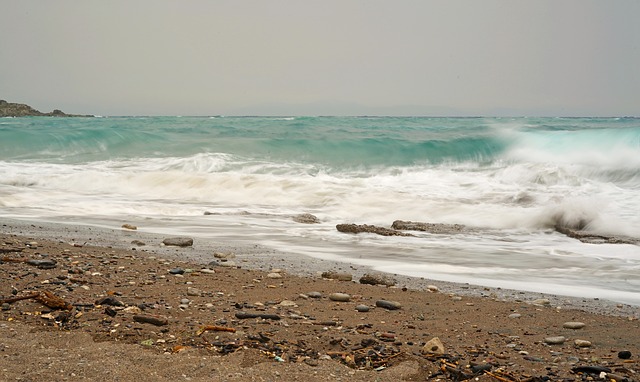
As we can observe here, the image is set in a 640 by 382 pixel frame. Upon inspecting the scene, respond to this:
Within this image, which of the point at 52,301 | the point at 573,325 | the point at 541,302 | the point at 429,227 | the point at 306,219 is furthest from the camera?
the point at 306,219

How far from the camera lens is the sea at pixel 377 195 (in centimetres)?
659

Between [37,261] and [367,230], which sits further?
[367,230]

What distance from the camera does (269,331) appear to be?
3.42 m

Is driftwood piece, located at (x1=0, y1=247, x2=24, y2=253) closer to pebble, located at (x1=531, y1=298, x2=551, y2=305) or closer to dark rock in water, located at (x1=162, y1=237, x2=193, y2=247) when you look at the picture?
dark rock in water, located at (x1=162, y1=237, x2=193, y2=247)

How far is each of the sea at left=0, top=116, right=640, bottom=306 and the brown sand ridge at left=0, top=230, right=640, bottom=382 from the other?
1458mm

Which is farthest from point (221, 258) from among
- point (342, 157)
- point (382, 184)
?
point (342, 157)

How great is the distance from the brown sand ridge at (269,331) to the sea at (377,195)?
4.78 feet

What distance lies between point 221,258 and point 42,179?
33.4 ft

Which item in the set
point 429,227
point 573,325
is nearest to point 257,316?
point 573,325

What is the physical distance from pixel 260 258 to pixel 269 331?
2.75 metres

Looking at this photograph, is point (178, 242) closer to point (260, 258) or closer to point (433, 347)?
point (260, 258)

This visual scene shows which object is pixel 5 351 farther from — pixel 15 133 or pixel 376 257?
pixel 15 133

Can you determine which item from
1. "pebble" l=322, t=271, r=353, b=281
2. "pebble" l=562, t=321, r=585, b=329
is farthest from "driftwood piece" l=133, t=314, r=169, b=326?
"pebble" l=562, t=321, r=585, b=329

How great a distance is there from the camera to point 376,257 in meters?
6.50
